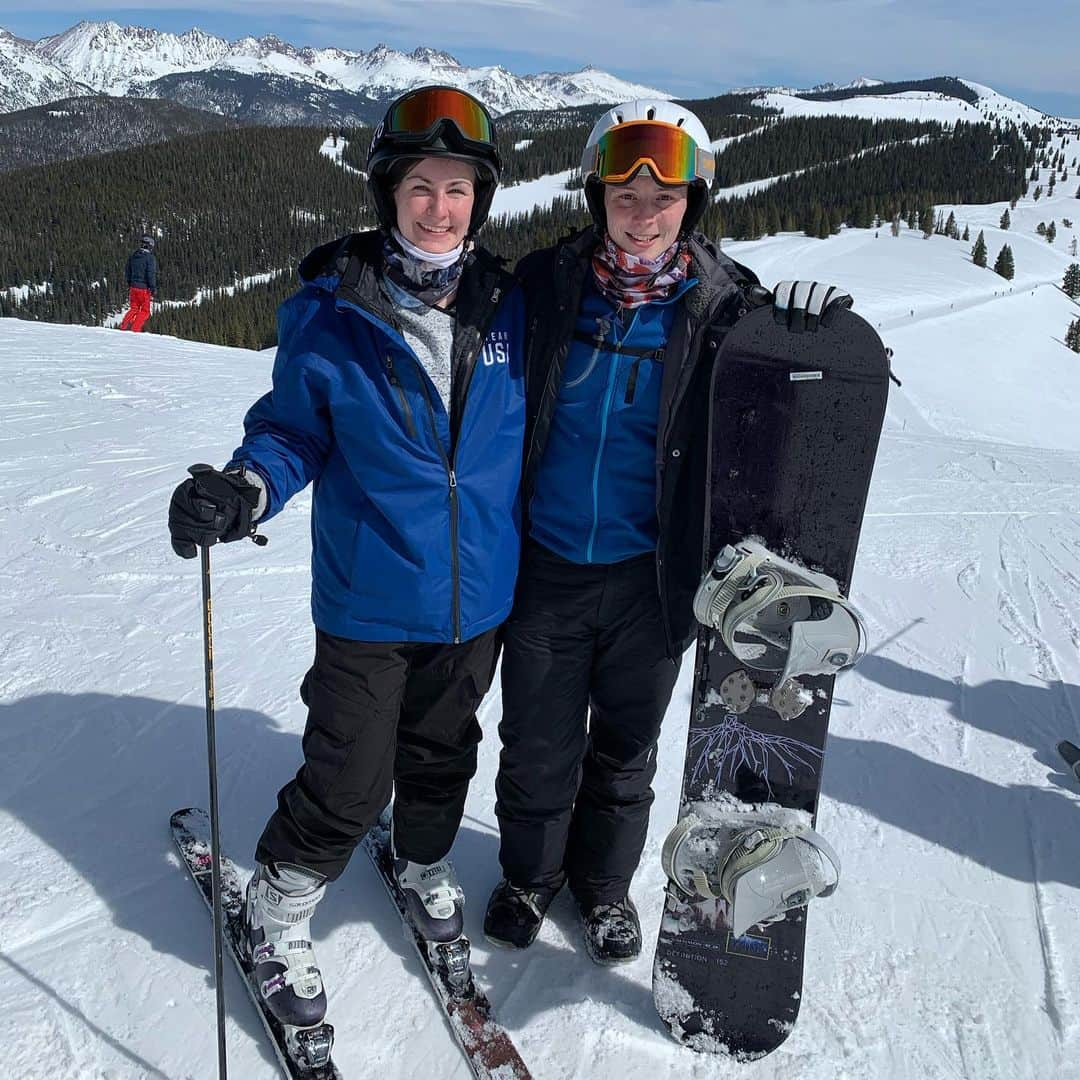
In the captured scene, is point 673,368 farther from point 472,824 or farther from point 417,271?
point 472,824

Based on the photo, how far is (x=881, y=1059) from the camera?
6.37ft

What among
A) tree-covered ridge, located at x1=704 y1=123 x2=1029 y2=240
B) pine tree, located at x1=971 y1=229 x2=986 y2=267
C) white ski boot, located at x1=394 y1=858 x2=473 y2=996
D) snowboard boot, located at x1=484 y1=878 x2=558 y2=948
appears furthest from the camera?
tree-covered ridge, located at x1=704 y1=123 x2=1029 y2=240

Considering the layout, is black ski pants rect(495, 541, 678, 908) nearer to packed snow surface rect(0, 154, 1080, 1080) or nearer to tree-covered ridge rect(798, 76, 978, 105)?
packed snow surface rect(0, 154, 1080, 1080)

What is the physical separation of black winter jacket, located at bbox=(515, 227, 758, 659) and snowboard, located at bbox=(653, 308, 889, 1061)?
71 mm

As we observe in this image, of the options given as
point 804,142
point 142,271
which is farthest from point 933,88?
point 142,271

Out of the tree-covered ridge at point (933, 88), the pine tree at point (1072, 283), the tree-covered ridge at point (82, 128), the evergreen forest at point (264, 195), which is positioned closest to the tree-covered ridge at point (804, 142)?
the evergreen forest at point (264, 195)

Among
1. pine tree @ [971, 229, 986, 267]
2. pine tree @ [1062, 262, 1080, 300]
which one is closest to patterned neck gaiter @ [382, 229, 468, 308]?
pine tree @ [971, 229, 986, 267]

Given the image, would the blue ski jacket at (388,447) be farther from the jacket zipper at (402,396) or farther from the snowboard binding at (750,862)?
the snowboard binding at (750,862)

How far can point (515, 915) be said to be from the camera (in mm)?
2215

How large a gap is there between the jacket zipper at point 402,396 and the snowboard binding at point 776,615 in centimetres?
69

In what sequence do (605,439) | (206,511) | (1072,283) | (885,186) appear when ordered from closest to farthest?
1. (206,511)
2. (605,439)
3. (1072,283)
4. (885,186)

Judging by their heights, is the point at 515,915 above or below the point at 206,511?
below

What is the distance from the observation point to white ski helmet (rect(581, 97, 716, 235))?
5.84 feet

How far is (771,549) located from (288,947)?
4.81ft
